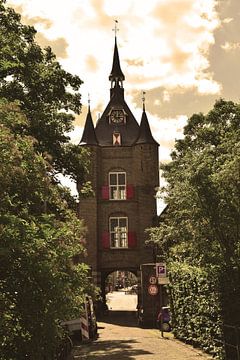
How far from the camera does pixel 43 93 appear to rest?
19.2 metres

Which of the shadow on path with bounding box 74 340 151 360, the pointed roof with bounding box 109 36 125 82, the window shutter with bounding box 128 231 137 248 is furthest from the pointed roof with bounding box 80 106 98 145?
the shadow on path with bounding box 74 340 151 360

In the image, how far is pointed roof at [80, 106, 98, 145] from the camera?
41.2 metres

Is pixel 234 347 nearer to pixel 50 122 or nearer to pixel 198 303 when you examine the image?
pixel 198 303

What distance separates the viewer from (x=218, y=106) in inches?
982

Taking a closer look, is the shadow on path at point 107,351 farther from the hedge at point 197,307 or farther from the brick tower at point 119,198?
the brick tower at point 119,198

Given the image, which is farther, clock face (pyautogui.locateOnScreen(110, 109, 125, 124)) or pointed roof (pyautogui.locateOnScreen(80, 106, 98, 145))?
clock face (pyautogui.locateOnScreen(110, 109, 125, 124))

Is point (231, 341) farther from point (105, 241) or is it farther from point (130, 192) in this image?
point (130, 192)

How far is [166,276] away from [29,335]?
14.9 m

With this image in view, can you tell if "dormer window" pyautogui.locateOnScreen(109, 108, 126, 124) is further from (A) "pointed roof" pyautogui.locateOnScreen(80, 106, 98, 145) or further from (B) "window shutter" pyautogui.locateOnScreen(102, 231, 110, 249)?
(B) "window shutter" pyautogui.locateOnScreen(102, 231, 110, 249)

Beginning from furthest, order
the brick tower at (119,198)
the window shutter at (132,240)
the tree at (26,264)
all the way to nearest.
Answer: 1. the window shutter at (132,240)
2. the brick tower at (119,198)
3. the tree at (26,264)

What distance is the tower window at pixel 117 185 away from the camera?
40562 mm

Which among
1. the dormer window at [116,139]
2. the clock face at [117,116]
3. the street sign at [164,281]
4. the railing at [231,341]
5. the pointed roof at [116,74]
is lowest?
the railing at [231,341]

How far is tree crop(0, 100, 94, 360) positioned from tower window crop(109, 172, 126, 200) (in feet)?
106

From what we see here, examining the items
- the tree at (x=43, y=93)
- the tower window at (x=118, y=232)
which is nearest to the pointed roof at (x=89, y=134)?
the tower window at (x=118, y=232)
